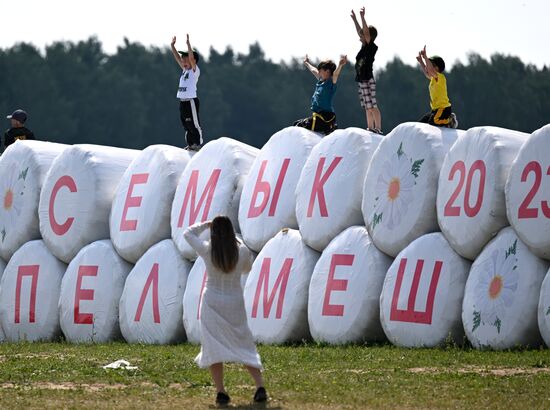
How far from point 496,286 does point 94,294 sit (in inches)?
239

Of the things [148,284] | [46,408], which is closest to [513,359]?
[46,408]

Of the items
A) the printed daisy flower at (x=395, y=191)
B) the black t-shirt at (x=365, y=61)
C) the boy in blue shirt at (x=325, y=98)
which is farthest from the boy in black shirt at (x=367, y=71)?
the printed daisy flower at (x=395, y=191)

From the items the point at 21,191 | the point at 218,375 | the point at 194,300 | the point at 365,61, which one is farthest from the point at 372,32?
the point at 218,375

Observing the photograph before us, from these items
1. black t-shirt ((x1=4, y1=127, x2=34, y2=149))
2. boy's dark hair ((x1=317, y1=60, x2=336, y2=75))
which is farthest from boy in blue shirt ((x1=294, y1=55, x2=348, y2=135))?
black t-shirt ((x1=4, y1=127, x2=34, y2=149))

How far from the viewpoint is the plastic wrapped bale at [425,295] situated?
15.7 metres

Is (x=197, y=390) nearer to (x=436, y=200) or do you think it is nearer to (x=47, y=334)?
(x=436, y=200)

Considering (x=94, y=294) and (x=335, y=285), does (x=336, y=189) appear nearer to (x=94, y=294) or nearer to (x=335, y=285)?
(x=335, y=285)

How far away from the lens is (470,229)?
1560 centimetres

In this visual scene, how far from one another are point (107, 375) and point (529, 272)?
4259 millimetres

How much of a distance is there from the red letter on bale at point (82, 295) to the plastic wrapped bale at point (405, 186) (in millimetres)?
4264

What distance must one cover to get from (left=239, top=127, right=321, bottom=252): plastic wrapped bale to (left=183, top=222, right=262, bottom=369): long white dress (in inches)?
218

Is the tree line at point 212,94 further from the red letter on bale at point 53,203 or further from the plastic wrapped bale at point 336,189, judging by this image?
the plastic wrapped bale at point 336,189

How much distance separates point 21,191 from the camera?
20.6m

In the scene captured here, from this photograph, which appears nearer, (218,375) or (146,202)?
(218,375)
